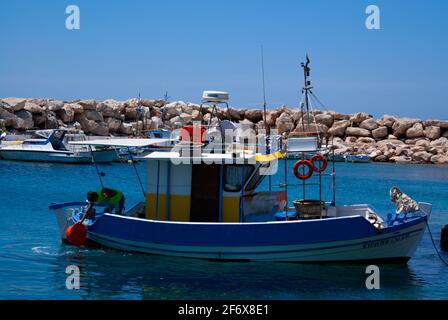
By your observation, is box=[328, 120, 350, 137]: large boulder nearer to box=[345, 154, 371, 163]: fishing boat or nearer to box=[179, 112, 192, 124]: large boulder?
box=[345, 154, 371, 163]: fishing boat

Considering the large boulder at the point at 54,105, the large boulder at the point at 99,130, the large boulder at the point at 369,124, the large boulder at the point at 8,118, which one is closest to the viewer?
the large boulder at the point at 8,118

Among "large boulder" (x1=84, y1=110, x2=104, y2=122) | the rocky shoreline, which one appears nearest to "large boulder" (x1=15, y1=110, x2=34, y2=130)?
the rocky shoreline

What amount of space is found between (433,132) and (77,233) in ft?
217

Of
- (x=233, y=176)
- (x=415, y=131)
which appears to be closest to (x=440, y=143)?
(x=415, y=131)

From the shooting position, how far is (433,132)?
3012 inches

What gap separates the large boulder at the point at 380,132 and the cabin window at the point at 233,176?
212 ft

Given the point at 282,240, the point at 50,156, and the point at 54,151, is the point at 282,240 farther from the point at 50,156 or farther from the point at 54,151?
the point at 54,151

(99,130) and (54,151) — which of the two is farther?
(99,130)

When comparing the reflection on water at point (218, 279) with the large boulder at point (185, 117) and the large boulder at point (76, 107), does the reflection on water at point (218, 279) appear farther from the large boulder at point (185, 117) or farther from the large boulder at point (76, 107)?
the large boulder at point (185, 117)

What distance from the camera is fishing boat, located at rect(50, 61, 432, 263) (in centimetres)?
1471

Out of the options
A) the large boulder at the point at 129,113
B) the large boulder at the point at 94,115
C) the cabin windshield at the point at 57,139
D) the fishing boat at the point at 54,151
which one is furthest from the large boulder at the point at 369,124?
the cabin windshield at the point at 57,139

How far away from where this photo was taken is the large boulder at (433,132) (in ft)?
251

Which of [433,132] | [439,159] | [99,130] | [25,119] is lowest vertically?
[439,159]

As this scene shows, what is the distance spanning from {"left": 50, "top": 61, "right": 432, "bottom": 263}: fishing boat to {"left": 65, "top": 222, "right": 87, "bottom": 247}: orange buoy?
22 mm
